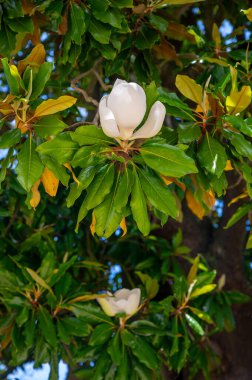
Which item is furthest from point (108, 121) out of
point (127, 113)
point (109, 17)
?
point (109, 17)

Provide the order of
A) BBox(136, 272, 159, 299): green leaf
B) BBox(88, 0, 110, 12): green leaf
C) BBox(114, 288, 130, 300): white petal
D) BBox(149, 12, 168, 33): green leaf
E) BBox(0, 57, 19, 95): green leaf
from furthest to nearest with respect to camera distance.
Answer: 1. BBox(136, 272, 159, 299): green leaf
2. BBox(114, 288, 130, 300): white petal
3. BBox(149, 12, 168, 33): green leaf
4. BBox(88, 0, 110, 12): green leaf
5. BBox(0, 57, 19, 95): green leaf

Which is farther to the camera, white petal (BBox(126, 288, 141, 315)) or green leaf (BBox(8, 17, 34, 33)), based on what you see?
white petal (BBox(126, 288, 141, 315))

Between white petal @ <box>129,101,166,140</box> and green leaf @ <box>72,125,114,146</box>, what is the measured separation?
67 mm

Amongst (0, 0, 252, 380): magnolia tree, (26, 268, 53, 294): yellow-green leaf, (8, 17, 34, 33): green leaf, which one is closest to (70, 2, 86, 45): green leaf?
(0, 0, 252, 380): magnolia tree

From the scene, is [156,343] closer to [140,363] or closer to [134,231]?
[140,363]

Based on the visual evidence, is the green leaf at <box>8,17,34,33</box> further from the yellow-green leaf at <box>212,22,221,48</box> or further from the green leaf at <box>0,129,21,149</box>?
the yellow-green leaf at <box>212,22,221,48</box>

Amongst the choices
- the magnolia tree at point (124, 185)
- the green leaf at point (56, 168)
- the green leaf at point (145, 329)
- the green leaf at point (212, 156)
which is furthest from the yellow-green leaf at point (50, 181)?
the green leaf at point (145, 329)

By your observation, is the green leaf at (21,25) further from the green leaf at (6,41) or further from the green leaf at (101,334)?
the green leaf at (101,334)

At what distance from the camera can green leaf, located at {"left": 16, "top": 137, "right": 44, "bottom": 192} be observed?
152 cm

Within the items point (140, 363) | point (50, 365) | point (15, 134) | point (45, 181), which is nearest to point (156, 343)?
point (140, 363)

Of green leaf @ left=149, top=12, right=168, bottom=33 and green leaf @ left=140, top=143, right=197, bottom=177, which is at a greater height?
green leaf @ left=140, top=143, right=197, bottom=177

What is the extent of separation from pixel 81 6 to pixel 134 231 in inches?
46.5

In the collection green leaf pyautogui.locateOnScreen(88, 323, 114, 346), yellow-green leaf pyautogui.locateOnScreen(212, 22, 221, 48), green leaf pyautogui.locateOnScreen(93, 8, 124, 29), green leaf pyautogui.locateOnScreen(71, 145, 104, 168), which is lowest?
green leaf pyautogui.locateOnScreen(88, 323, 114, 346)

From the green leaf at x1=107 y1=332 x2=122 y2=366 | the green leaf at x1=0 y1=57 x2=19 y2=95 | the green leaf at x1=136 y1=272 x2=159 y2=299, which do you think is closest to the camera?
the green leaf at x1=0 y1=57 x2=19 y2=95
